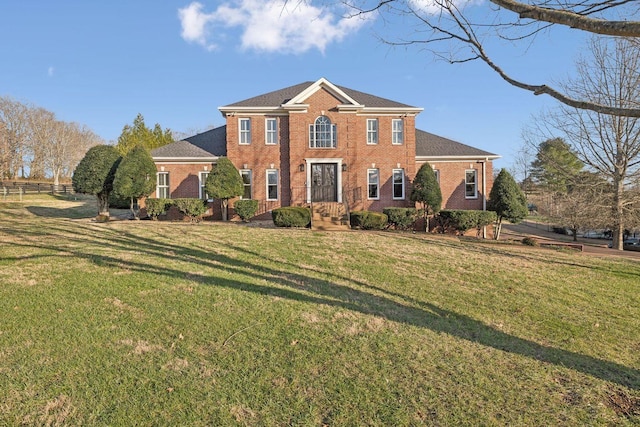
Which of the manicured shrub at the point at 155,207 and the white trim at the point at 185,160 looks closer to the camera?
the manicured shrub at the point at 155,207

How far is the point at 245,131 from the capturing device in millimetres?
18984

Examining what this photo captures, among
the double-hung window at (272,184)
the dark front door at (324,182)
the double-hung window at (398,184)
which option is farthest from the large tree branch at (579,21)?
the double-hung window at (272,184)

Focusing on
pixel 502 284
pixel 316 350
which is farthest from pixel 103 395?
pixel 502 284

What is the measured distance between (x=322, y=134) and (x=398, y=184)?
4915mm

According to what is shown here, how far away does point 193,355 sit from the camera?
3826 mm

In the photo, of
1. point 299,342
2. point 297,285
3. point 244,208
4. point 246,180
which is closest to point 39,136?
point 246,180

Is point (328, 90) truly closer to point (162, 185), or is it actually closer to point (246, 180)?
point (246, 180)

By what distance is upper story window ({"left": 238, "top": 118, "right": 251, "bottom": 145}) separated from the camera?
19.0 metres

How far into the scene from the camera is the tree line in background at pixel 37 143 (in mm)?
46000

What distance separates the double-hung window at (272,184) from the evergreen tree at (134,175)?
5.70 meters

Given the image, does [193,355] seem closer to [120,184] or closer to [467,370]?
[467,370]

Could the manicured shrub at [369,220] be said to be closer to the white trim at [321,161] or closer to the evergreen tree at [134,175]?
the white trim at [321,161]

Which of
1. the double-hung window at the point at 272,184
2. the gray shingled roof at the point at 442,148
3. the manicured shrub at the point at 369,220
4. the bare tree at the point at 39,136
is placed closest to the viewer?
the manicured shrub at the point at 369,220

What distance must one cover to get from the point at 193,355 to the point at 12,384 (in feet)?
5.01
